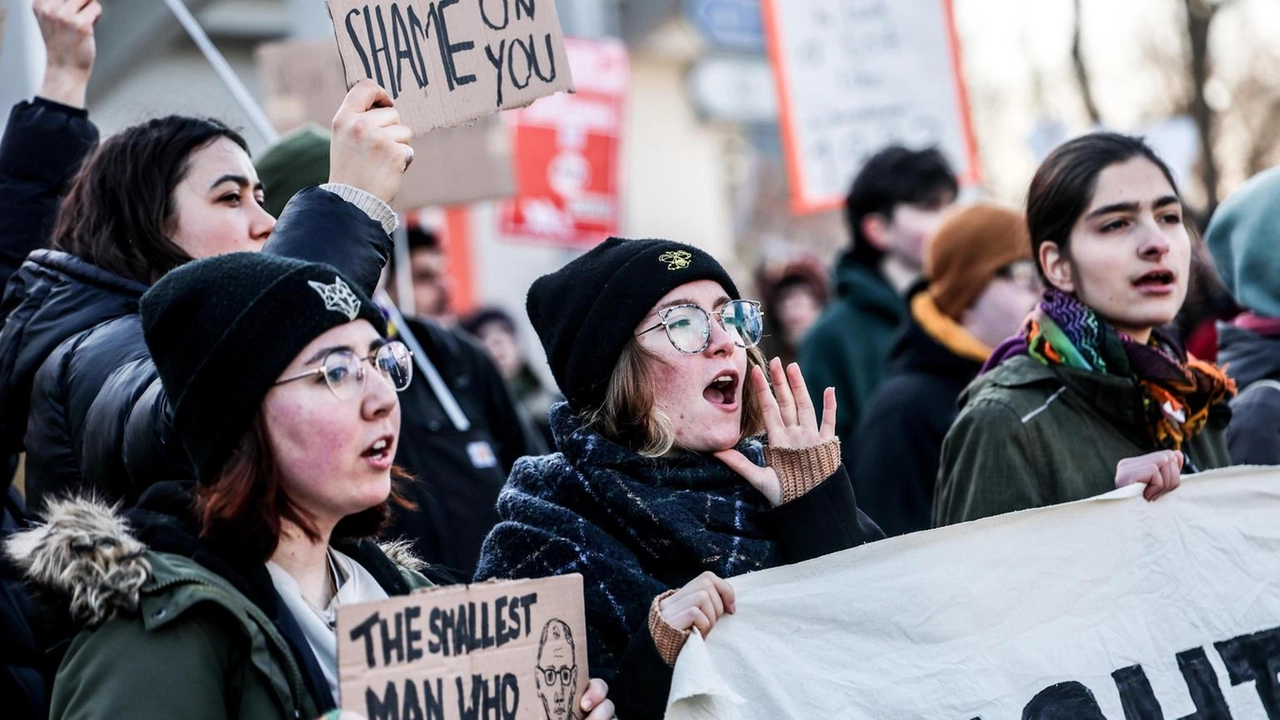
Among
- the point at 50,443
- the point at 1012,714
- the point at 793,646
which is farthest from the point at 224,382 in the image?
the point at 1012,714

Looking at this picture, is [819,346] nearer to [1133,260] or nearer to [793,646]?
[1133,260]

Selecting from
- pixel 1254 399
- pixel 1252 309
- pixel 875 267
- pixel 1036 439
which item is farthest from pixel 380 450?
pixel 875 267

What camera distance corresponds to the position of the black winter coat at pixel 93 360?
281 centimetres

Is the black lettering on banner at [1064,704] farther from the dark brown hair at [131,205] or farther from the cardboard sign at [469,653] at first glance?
the dark brown hair at [131,205]

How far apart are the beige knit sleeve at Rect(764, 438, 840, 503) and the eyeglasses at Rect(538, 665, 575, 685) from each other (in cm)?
64

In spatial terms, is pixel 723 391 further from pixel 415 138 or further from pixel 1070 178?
pixel 415 138

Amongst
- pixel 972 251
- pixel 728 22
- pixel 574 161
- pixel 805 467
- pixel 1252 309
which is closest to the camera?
pixel 805 467

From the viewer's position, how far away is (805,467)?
3098 mm

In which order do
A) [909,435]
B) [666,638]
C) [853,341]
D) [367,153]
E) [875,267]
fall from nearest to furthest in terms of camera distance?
1. [666,638]
2. [367,153]
3. [909,435]
4. [853,341]
5. [875,267]

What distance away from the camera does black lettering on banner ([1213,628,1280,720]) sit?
3.37 meters

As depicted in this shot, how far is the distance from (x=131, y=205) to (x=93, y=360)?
1.30ft

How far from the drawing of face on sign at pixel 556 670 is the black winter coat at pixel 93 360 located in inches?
27.0

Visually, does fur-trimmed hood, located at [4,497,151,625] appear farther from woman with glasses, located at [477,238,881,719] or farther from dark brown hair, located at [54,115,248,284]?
dark brown hair, located at [54,115,248,284]

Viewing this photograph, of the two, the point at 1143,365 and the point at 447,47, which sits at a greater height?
the point at 447,47
